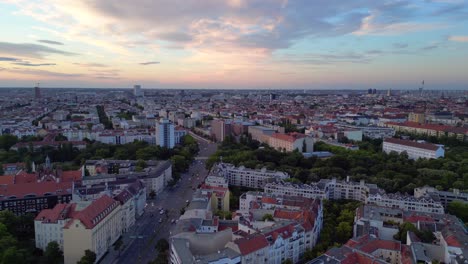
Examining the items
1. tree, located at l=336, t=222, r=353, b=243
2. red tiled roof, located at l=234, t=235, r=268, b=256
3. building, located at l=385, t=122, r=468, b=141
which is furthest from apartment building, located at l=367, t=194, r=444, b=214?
building, located at l=385, t=122, r=468, b=141

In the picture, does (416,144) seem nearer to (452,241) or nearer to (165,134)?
(452,241)

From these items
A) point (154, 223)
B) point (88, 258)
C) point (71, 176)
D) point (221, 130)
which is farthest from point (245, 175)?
point (221, 130)

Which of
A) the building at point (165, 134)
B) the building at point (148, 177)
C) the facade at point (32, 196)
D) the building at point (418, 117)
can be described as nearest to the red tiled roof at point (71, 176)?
the building at point (148, 177)

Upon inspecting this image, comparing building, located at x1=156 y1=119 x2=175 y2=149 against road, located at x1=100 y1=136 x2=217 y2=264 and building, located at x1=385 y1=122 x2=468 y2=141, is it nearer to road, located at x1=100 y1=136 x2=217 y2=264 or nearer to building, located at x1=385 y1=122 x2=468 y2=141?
road, located at x1=100 y1=136 x2=217 y2=264

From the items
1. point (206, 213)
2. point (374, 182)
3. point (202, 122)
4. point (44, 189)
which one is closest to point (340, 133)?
point (374, 182)

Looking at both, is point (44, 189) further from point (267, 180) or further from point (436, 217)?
point (436, 217)
